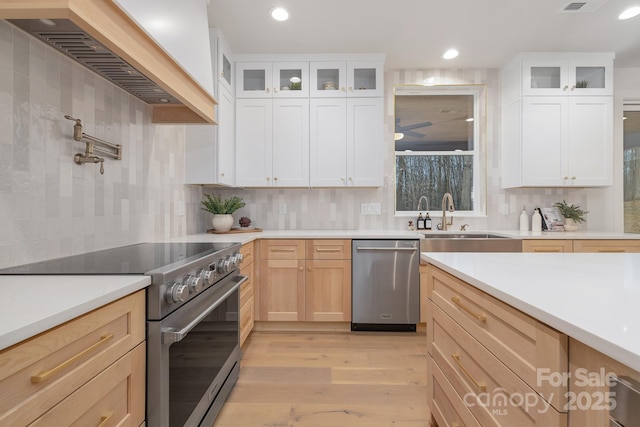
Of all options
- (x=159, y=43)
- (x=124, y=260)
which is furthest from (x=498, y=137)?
(x=124, y=260)

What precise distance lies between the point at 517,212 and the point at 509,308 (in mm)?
3062

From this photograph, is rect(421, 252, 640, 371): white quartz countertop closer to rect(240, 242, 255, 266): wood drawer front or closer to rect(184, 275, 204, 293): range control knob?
rect(184, 275, 204, 293): range control knob

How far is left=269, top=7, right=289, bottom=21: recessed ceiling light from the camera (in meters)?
2.36

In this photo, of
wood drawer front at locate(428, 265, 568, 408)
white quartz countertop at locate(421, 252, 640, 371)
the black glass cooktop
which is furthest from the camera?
the black glass cooktop

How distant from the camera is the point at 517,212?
133 inches

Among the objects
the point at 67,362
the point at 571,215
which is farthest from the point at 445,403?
the point at 571,215

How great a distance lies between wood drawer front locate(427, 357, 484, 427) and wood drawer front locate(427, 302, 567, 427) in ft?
0.11

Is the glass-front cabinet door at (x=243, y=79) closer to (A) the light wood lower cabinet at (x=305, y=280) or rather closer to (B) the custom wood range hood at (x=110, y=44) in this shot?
(B) the custom wood range hood at (x=110, y=44)

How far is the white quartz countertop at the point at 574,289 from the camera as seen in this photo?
1.79ft

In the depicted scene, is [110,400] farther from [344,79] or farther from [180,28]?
[344,79]

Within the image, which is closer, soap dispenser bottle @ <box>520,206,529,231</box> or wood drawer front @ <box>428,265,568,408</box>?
wood drawer front @ <box>428,265,568,408</box>

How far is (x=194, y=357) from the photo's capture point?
132cm

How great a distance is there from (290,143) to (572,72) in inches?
115

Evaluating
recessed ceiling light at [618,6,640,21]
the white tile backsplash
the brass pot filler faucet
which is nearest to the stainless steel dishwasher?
the white tile backsplash
